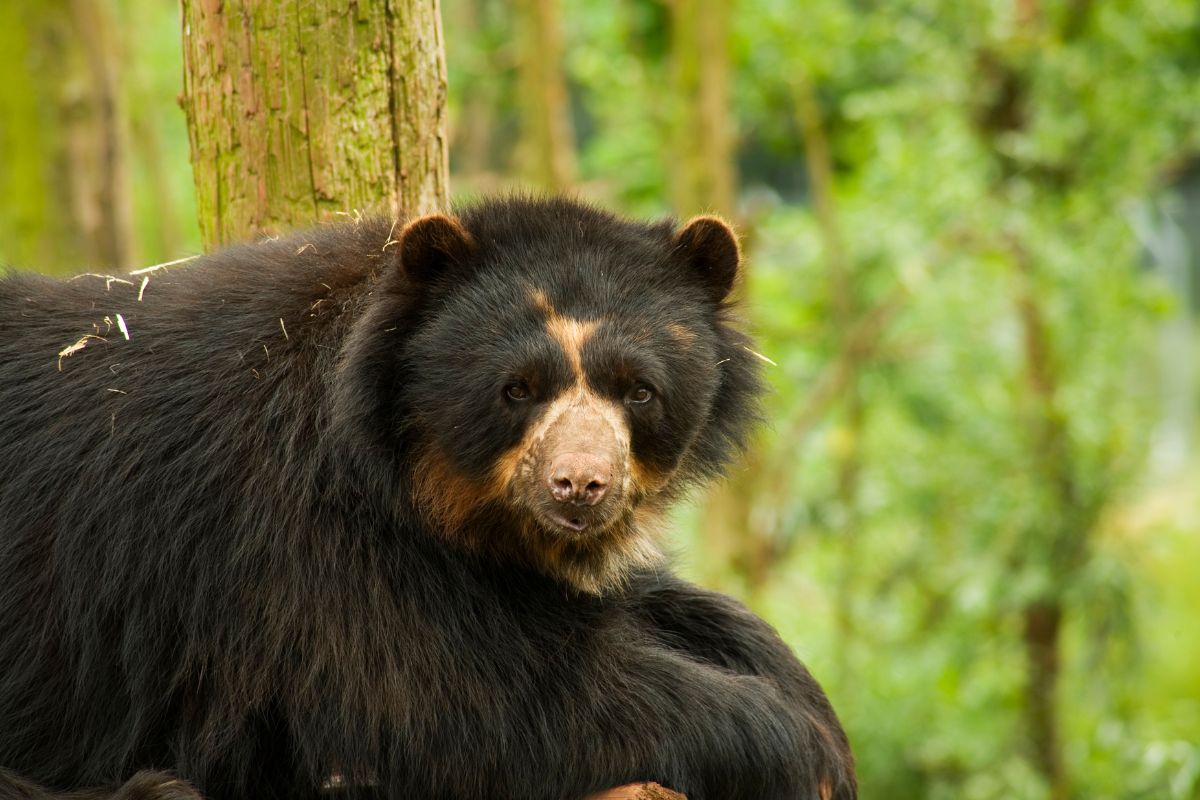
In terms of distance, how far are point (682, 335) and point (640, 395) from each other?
243mm

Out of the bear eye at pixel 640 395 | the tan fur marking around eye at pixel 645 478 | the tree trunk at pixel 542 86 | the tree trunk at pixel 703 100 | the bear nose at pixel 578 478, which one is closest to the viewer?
the bear nose at pixel 578 478

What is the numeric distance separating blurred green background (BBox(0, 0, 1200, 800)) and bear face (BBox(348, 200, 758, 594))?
18.5 feet

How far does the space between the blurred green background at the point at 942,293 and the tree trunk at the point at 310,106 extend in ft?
17.6

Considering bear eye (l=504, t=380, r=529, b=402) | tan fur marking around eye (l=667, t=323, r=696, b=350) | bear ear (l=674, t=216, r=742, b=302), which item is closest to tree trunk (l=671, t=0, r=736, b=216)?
bear ear (l=674, t=216, r=742, b=302)

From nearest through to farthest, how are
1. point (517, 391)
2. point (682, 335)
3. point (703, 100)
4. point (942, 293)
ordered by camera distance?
point (517, 391) → point (682, 335) → point (703, 100) → point (942, 293)

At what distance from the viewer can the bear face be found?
12.2 feet

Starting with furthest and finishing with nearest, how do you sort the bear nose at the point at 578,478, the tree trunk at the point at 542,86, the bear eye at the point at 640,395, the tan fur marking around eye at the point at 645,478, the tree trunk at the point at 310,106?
the tree trunk at the point at 542,86
the tree trunk at the point at 310,106
the tan fur marking around eye at the point at 645,478
the bear eye at the point at 640,395
the bear nose at the point at 578,478

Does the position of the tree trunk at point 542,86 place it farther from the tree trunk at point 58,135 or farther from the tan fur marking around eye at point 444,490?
the tan fur marking around eye at point 444,490

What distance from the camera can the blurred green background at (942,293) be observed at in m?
9.97

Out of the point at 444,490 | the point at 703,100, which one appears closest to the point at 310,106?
the point at 444,490

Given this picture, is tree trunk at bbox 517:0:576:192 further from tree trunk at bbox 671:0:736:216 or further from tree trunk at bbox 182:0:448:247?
tree trunk at bbox 182:0:448:247

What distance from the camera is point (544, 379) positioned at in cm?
376

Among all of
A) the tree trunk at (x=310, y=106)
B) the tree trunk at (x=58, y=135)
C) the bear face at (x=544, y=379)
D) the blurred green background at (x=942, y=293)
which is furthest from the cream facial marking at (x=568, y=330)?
the tree trunk at (x=58, y=135)

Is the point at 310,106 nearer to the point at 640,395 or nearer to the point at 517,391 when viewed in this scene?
the point at 517,391
